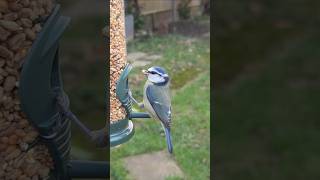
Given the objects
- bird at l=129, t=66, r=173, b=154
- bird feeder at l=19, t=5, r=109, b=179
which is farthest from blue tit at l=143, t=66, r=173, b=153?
bird feeder at l=19, t=5, r=109, b=179

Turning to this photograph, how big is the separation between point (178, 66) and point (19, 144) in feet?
1.17

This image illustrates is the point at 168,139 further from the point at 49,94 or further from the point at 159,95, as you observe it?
the point at 49,94

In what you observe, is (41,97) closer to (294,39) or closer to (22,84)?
(22,84)

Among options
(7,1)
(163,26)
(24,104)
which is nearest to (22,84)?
(24,104)

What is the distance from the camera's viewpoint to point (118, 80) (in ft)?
4.26

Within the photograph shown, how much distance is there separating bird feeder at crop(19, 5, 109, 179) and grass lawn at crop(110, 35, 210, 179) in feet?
0.48

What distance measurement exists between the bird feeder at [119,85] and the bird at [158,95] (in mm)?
25

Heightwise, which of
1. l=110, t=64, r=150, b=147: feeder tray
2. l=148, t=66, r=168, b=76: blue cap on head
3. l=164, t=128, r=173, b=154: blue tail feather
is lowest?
l=164, t=128, r=173, b=154: blue tail feather

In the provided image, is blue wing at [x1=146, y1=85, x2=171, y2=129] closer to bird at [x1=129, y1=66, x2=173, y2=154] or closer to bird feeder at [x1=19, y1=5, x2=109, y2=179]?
bird at [x1=129, y1=66, x2=173, y2=154]

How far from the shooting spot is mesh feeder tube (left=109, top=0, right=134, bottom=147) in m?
1.28

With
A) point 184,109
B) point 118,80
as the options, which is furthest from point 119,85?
point 184,109

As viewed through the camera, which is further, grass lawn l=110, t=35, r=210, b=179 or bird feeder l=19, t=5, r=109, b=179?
grass lawn l=110, t=35, r=210, b=179

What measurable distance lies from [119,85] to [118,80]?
1 cm

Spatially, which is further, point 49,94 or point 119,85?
point 119,85
